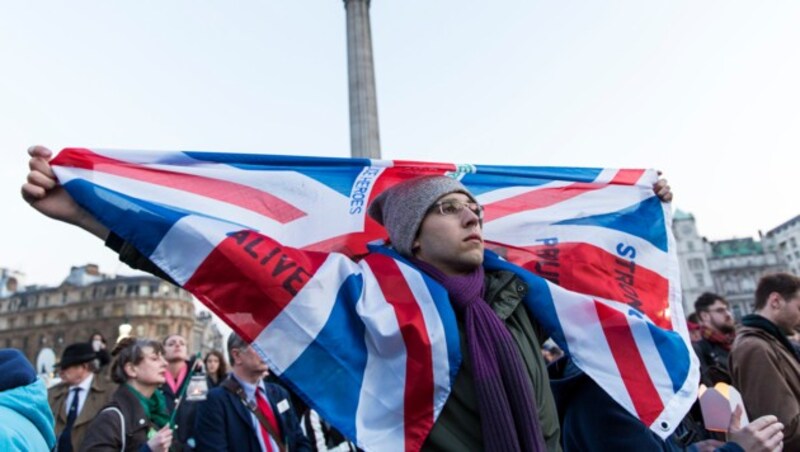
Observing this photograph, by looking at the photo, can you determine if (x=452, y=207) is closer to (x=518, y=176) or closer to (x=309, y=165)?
Answer: (x=309, y=165)

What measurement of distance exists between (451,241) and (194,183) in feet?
3.90

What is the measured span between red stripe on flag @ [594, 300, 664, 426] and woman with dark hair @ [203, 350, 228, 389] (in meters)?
6.50

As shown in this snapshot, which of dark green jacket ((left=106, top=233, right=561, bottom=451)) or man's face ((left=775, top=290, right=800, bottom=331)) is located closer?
dark green jacket ((left=106, top=233, right=561, bottom=451))

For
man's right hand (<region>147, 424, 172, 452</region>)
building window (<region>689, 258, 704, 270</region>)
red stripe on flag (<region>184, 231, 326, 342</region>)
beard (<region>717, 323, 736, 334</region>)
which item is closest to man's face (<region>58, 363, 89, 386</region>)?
man's right hand (<region>147, 424, 172, 452</region>)

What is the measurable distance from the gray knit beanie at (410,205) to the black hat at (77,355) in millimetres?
4999

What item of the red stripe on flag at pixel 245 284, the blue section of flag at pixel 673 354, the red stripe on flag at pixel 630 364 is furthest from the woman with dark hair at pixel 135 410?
the blue section of flag at pixel 673 354

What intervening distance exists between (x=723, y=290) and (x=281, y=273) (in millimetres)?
91656

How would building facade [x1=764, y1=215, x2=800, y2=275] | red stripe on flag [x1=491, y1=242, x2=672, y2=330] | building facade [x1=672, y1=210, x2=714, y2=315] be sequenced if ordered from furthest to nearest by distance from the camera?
building facade [x1=764, y1=215, x2=800, y2=275] → building facade [x1=672, y1=210, x2=714, y2=315] → red stripe on flag [x1=491, y1=242, x2=672, y2=330]

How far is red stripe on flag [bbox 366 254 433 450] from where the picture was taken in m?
1.89

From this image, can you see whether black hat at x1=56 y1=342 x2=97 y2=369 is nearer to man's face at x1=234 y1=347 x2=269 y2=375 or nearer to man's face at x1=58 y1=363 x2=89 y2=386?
man's face at x1=58 y1=363 x2=89 y2=386

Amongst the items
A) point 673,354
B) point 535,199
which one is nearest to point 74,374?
point 535,199

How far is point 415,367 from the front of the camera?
6.44 feet

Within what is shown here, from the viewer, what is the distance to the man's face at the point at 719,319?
5.72 meters

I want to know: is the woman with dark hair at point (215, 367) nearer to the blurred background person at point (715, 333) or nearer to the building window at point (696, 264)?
the blurred background person at point (715, 333)
